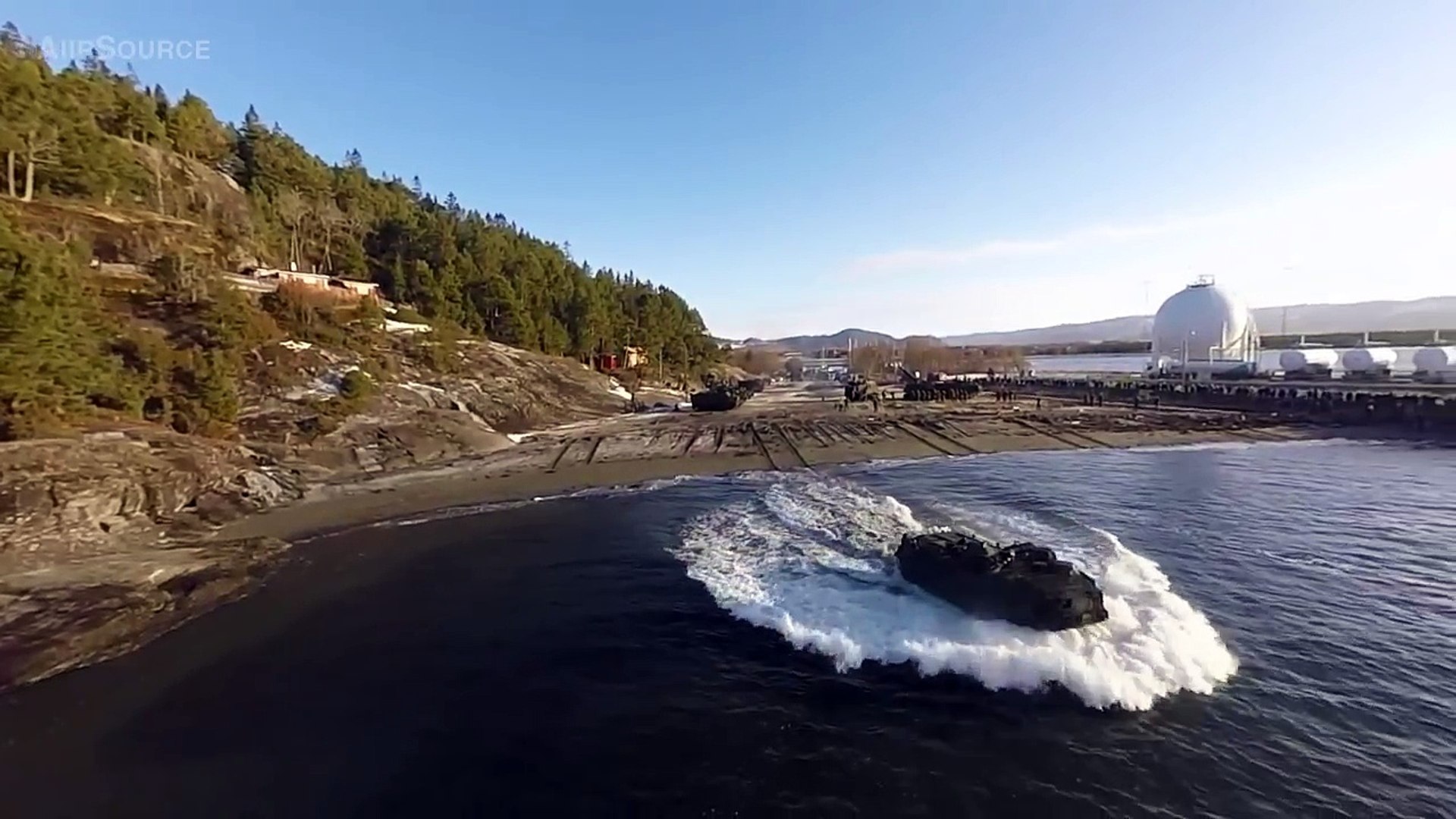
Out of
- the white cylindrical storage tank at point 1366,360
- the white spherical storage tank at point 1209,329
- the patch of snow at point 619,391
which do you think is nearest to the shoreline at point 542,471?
the patch of snow at point 619,391

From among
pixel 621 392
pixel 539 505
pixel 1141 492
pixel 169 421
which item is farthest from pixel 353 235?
pixel 1141 492

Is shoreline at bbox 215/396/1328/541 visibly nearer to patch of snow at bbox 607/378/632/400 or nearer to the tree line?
patch of snow at bbox 607/378/632/400

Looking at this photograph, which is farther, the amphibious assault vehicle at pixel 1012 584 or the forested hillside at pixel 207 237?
the forested hillside at pixel 207 237

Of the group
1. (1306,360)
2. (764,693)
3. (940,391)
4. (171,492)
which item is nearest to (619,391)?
(940,391)

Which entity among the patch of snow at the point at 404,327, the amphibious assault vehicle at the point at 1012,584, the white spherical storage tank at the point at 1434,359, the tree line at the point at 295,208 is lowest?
the amphibious assault vehicle at the point at 1012,584

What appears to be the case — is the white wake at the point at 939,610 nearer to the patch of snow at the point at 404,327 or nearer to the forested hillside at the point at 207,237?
the forested hillside at the point at 207,237

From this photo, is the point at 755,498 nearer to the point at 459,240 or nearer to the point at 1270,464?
the point at 1270,464

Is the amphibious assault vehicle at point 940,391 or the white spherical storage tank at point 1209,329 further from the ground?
the white spherical storage tank at point 1209,329

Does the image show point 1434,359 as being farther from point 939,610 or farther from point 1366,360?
point 939,610
